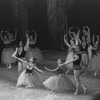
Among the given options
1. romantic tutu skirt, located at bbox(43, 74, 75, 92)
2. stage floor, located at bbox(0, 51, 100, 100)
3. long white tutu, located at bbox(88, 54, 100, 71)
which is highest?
long white tutu, located at bbox(88, 54, 100, 71)

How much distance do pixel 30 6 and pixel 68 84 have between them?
6.60 m

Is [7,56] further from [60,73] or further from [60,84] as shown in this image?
[60,84]

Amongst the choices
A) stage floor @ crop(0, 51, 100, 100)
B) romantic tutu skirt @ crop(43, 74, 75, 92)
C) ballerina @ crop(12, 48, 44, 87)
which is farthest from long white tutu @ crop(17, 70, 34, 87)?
romantic tutu skirt @ crop(43, 74, 75, 92)

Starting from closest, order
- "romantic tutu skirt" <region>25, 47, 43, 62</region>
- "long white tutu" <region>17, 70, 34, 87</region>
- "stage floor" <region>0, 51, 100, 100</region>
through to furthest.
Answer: "stage floor" <region>0, 51, 100, 100</region>, "long white tutu" <region>17, 70, 34, 87</region>, "romantic tutu skirt" <region>25, 47, 43, 62</region>

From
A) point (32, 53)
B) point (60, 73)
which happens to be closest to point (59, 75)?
point (60, 73)

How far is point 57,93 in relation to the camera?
706 centimetres

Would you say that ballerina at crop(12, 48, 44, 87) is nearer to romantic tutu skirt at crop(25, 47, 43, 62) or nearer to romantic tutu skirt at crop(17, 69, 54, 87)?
romantic tutu skirt at crop(17, 69, 54, 87)

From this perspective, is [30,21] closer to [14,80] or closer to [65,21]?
[65,21]

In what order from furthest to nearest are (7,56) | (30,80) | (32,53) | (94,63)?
(32,53) < (7,56) < (94,63) < (30,80)

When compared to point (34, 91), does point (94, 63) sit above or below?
above

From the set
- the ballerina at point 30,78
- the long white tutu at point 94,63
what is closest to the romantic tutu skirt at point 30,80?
the ballerina at point 30,78

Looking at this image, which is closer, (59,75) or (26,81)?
(59,75)

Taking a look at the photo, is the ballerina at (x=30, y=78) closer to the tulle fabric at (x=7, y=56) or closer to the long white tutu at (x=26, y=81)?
the long white tutu at (x=26, y=81)

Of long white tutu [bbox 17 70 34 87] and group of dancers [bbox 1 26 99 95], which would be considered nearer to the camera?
group of dancers [bbox 1 26 99 95]
